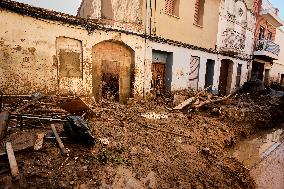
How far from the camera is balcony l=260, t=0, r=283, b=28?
18172 mm

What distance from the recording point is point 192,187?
4227 millimetres

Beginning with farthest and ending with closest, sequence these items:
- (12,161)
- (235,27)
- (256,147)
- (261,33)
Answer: (261,33) → (235,27) → (256,147) → (12,161)

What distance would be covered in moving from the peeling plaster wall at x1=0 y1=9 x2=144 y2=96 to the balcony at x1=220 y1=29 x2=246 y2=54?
9294 mm

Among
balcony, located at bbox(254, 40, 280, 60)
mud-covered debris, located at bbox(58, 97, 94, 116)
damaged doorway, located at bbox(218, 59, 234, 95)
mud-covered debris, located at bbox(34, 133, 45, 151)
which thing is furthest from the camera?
balcony, located at bbox(254, 40, 280, 60)

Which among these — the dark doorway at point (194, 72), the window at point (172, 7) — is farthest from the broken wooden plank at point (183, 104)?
the window at point (172, 7)

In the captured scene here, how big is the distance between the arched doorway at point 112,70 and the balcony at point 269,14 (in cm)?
1364

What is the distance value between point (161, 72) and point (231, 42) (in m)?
6.61

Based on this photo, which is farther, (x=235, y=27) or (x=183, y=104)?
(x=235, y=27)

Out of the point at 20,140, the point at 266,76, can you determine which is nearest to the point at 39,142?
the point at 20,140

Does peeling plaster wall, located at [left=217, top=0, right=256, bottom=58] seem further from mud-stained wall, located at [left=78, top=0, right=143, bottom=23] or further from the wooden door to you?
mud-stained wall, located at [left=78, top=0, right=143, bottom=23]

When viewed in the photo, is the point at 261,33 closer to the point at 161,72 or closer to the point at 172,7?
the point at 172,7

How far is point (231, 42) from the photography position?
15508 mm

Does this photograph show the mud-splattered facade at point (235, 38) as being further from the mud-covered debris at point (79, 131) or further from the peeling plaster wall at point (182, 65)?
the mud-covered debris at point (79, 131)

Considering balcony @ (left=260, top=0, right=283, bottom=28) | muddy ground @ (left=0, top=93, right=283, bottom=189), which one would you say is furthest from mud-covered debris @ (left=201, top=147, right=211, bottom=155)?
balcony @ (left=260, top=0, right=283, bottom=28)
